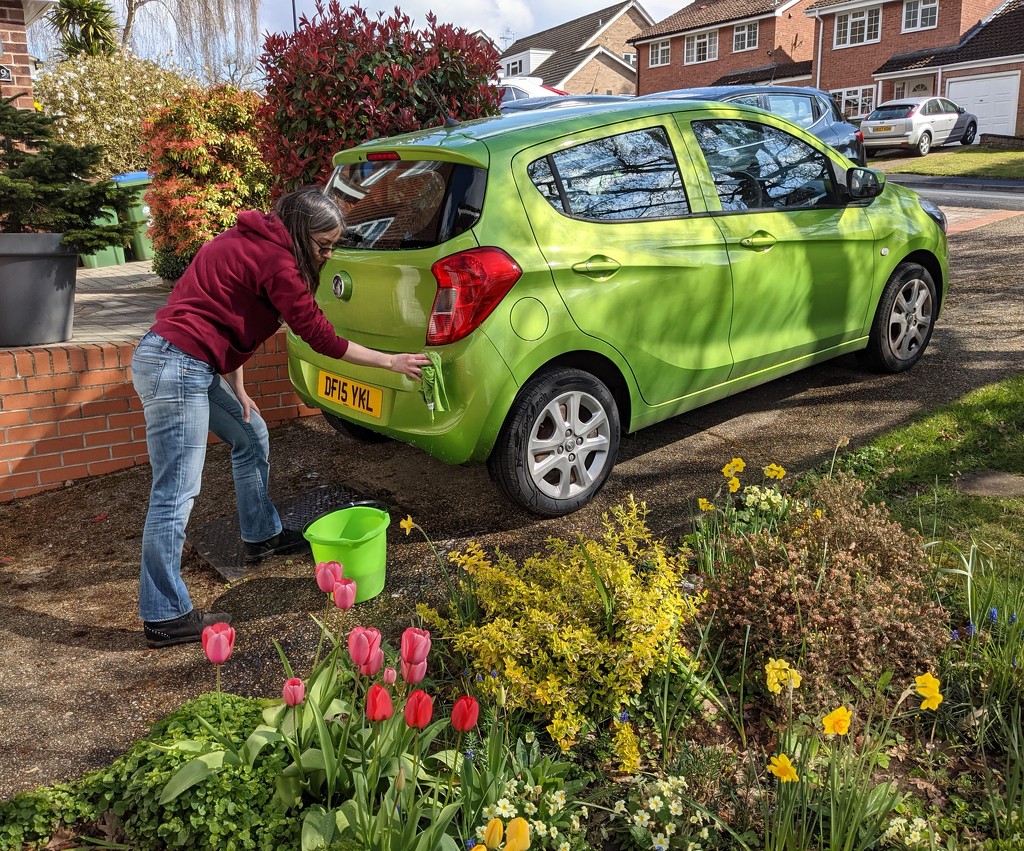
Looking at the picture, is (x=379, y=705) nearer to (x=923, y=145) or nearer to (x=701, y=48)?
(x=923, y=145)

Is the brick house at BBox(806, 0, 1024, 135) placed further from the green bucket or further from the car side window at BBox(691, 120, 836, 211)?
the green bucket

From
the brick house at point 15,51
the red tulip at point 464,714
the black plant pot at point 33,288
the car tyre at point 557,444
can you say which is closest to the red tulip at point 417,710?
the red tulip at point 464,714

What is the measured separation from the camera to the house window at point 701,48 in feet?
155

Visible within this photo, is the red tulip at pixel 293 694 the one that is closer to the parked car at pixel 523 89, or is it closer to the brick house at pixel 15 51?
the brick house at pixel 15 51

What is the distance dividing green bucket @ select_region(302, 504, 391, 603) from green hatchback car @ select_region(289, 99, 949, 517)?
47 centimetres

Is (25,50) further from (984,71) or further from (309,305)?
(984,71)

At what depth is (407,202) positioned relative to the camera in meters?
4.13

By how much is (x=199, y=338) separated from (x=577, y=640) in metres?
1.80

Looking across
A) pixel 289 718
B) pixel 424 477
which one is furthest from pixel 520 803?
pixel 424 477

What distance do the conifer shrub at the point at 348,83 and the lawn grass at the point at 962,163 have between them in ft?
59.4

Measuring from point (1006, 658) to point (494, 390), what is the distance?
212cm

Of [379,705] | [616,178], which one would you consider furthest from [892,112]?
[379,705]

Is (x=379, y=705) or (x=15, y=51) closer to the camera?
(x=379, y=705)

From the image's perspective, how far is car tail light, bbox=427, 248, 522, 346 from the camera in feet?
12.5
